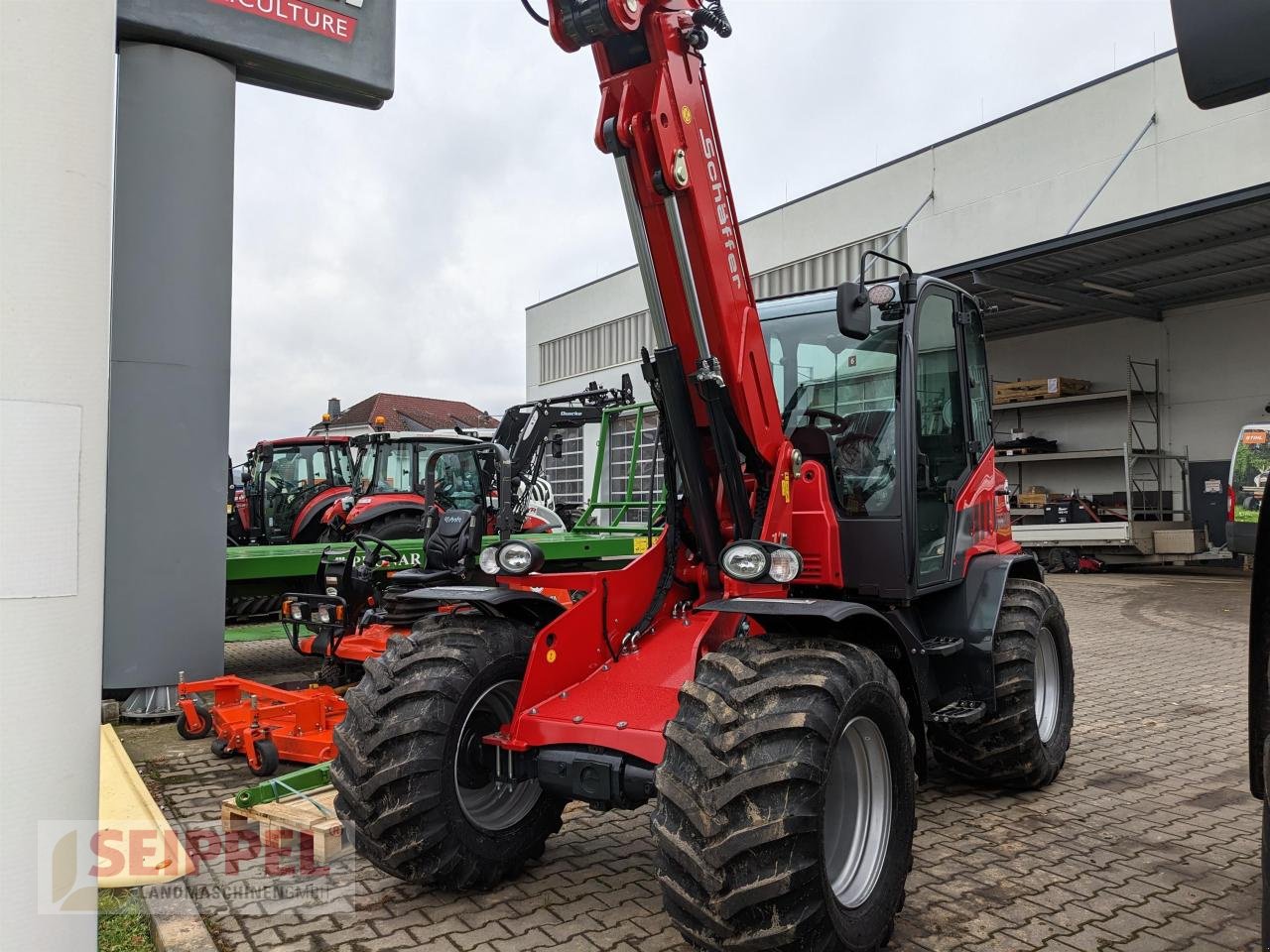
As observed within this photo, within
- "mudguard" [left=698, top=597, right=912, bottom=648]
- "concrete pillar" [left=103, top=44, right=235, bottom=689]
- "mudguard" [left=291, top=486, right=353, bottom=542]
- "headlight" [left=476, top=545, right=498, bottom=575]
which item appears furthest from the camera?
"mudguard" [left=291, top=486, right=353, bottom=542]

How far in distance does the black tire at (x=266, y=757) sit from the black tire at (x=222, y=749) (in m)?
0.49

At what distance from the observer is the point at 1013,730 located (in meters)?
4.77

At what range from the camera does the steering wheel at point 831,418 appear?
4.58 m

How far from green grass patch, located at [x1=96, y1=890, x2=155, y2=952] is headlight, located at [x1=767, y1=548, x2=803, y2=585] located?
8.67 ft

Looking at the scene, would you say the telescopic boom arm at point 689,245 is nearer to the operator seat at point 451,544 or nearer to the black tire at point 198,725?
the operator seat at point 451,544

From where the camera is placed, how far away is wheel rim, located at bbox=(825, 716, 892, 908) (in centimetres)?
329

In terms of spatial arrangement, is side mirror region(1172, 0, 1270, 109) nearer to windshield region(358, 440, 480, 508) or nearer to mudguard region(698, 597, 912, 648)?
mudguard region(698, 597, 912, 648)

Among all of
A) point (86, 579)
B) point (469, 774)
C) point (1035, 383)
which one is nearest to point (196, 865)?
point (469, 774)

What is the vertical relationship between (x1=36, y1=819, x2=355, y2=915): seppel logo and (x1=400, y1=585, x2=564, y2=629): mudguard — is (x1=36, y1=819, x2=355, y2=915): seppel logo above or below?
below

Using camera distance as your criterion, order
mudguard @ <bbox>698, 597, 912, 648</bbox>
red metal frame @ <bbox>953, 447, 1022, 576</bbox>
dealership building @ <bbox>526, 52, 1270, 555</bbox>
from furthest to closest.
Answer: dealership building @ <bbox>526, 52, 1270, 555</bbox> → red metal frame @ <bbox>953, 447, 1022, 576</bbox> → mudguard @ <bbox>698, 597, 912, 648</bbox>

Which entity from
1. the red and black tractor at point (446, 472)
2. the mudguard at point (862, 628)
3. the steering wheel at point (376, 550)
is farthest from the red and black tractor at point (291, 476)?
the mudguard at point (862, 628)

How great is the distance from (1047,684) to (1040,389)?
16.0m

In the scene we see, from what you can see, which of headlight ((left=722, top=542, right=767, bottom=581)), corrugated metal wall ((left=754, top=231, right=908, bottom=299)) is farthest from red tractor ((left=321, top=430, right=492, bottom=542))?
corrugated metal wall ((left=754, top=231, right=908, bottom=299))

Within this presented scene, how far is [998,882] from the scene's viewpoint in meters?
3.90
